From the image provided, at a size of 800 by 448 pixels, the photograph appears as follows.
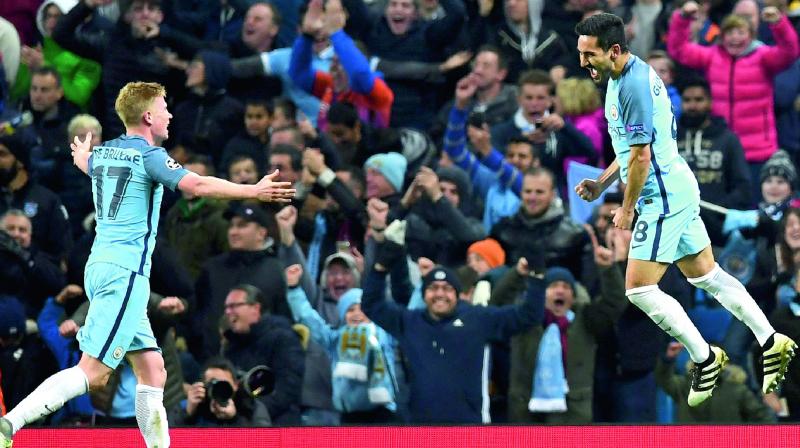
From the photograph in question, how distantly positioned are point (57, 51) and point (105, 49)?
2.67 feet

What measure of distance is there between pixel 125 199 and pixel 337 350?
310 centimetres

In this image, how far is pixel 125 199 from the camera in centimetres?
944

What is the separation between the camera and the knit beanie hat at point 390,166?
541 inches

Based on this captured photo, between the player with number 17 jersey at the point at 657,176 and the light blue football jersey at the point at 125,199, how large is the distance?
2.33 metres

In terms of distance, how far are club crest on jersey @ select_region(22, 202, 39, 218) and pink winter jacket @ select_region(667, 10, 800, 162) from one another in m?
5.31

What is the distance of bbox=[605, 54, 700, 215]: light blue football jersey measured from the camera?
9.46 meters

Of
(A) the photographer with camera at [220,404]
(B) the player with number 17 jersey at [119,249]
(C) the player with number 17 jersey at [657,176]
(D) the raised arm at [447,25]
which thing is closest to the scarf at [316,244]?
(A) the photographer with camera at [220,404]

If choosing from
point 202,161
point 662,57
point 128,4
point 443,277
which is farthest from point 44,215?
point 662,57

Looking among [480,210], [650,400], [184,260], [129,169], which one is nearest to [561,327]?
[650,400]

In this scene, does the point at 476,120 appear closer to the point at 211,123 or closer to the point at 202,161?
the point at 202,161

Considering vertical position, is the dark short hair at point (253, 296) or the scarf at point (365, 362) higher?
the dark short hair at point (253, 296)

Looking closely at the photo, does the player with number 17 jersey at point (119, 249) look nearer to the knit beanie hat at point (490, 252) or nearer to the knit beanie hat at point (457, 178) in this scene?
the knit beanie hat at point (490, 252)

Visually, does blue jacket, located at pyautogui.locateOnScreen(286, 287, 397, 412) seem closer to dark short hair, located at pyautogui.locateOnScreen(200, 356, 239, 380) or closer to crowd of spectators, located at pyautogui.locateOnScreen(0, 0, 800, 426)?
crowd of spectators, located at pyautogui.locateOnScreen(0, 0, 800, 426)

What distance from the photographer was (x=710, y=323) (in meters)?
13.2
